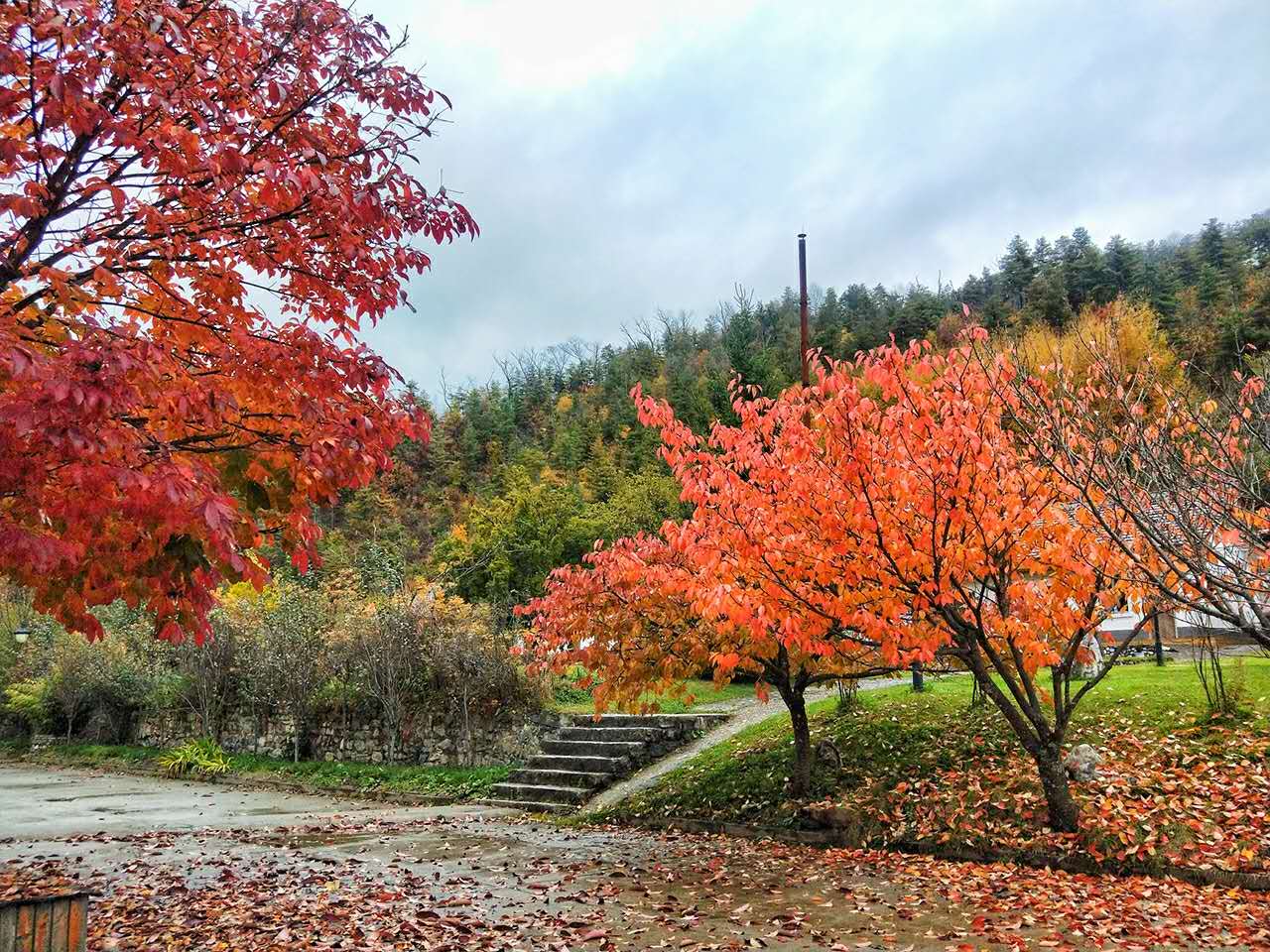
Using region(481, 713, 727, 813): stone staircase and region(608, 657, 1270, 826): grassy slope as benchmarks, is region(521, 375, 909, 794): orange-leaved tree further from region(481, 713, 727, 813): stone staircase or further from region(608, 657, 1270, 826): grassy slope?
region(481, 713, 727, 813): stone staircase

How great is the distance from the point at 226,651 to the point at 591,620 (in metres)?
13.1

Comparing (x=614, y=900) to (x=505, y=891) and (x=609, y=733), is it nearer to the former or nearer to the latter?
(x=505, y=891)

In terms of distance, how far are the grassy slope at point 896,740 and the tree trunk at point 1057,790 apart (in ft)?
5.89

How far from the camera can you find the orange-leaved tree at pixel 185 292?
3.50 metres

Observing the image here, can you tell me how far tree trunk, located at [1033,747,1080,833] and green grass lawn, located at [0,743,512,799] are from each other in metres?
8.92

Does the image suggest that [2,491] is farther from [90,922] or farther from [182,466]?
[90,922]

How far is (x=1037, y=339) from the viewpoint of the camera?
2988cm

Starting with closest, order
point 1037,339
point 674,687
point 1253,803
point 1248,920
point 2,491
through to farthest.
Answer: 1. point 2,491
2. point 1248,920
3. point 1253,803
4. point 674,687
5. point 1037,339

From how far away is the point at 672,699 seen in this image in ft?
52.9

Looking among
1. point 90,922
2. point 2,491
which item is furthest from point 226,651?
point 2,491

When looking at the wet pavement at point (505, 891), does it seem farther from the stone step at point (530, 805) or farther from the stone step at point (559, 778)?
the stone step at point (559, 778)

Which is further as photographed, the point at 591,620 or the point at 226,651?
the point at 226,651

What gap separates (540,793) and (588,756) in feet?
3.46

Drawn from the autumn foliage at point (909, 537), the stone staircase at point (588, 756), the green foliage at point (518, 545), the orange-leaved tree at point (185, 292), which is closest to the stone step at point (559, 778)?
the stone staircase at point (588, 756)
